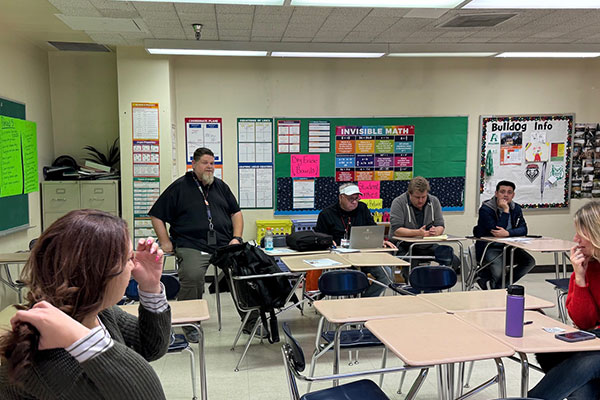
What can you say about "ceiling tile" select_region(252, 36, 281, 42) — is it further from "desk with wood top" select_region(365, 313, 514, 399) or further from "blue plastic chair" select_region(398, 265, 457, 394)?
"desk with wood top" select_region(365, 313, 514, 399)

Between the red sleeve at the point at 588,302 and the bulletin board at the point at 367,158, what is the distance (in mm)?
3870

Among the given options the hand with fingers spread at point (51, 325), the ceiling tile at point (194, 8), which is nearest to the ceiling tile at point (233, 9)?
the ceiling tile at point (194, 8)

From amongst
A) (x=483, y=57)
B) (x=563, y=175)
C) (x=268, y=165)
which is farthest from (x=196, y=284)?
(x=563, y=175)

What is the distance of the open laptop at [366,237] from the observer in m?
4.44

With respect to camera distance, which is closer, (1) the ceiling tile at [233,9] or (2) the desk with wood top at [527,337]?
(2) the desk with wood top at [527,337]

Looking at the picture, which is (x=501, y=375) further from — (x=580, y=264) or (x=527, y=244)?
(x=527, y=244)

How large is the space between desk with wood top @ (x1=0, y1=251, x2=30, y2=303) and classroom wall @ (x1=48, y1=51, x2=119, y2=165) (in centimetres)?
194

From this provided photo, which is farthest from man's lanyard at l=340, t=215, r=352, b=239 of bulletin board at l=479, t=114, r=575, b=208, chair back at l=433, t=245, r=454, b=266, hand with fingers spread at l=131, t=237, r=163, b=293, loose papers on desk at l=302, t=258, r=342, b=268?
hand with fingers spread at l=131, t=237, r=163, b=293

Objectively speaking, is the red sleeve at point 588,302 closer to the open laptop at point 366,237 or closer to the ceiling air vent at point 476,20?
the open laptop at point 366,237

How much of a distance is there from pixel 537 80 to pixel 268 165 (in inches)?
151

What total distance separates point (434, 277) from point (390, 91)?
131 inches

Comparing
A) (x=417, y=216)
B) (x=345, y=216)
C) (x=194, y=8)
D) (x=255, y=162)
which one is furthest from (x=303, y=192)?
(x=194, y=8)

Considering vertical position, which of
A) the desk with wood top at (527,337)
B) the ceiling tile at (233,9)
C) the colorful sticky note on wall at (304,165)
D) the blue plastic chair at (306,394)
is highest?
the ceiling tile at (233,9)

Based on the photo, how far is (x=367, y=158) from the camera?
6.18 metres
